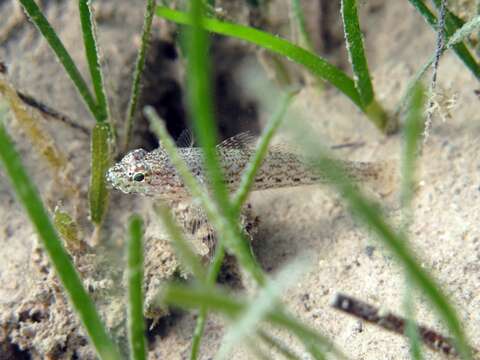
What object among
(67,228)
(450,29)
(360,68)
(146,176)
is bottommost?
(450,29)

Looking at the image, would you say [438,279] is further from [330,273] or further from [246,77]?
[246,77]

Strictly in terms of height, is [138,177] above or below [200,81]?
above

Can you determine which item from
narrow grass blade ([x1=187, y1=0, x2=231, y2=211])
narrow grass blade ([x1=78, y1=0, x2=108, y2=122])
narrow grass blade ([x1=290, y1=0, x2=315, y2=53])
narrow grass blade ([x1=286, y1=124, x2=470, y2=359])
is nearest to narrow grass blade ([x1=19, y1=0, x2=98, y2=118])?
narrow grass blade ([x1=78, y1=0, x2=108, y2=122])

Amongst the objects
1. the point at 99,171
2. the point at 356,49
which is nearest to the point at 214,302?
the point at 99,171

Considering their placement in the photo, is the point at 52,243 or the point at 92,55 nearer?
the point at 52,243

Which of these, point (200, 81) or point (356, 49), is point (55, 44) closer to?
point (356, 49)

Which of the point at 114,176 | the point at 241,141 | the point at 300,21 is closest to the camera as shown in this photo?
the point at 114,176

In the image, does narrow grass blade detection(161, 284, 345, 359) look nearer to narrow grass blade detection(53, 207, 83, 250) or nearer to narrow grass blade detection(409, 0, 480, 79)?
narrow grass blade detection(53, 207, 83, 250)

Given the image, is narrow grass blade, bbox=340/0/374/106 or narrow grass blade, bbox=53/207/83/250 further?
narrow grass blade, bbox=53/207/83/250
